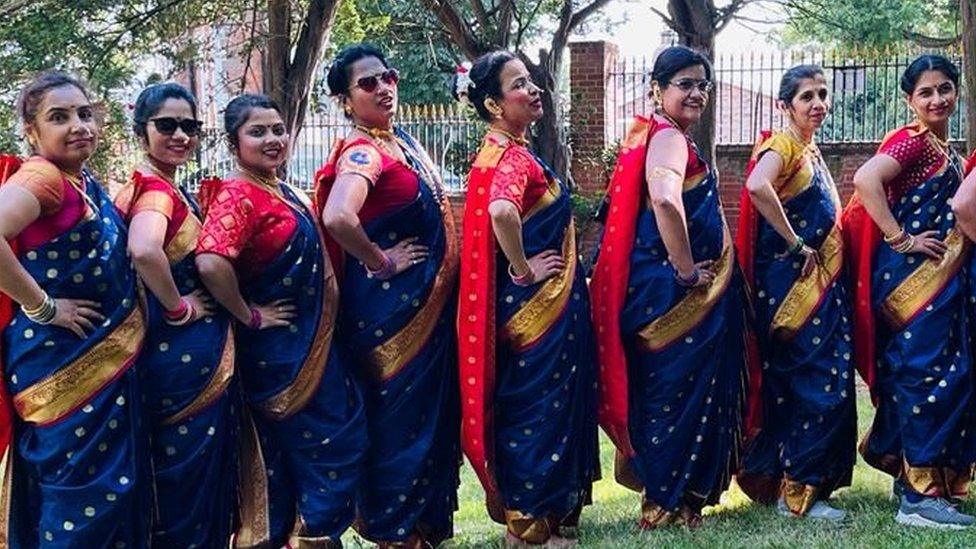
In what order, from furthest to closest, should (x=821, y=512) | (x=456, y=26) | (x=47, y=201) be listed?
(x=456, y=26)
(x=821, y=512)
(x=47, y=201)

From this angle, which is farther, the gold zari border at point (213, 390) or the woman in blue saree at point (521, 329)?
the woman in blue saree at point (521, 329)

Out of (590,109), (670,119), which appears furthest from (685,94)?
(590,109)

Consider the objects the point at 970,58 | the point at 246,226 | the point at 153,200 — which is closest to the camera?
the point at 153,200

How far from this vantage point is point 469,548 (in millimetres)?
4535

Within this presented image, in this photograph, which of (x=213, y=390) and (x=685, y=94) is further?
(x=685, y=94)

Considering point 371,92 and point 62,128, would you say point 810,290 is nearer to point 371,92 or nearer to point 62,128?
point 371,92

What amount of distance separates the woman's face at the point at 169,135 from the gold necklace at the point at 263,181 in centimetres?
21

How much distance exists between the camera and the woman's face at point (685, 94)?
4.41 meters

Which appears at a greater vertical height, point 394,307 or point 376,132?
point 376,132

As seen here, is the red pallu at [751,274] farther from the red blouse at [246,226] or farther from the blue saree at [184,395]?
the blue saree at [184,395]

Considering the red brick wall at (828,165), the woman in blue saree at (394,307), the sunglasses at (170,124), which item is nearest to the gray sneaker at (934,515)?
the woman in blue saree at (394,307)

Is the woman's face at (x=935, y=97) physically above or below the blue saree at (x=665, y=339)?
above

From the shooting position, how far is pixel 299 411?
409 cm

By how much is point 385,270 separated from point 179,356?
2.52 feet
